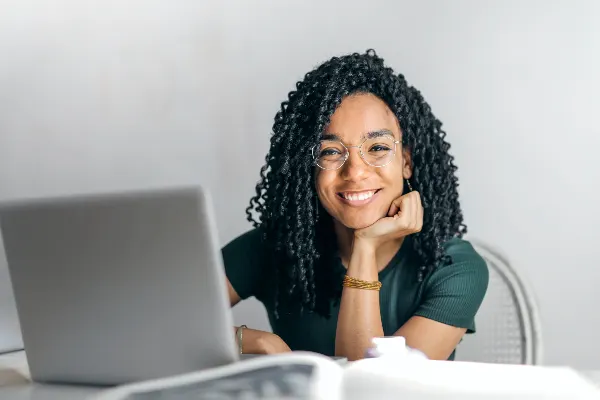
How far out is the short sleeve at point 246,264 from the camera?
5.81 ft

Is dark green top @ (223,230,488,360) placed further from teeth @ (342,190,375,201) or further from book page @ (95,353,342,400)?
book page @ (95,353,342,400)

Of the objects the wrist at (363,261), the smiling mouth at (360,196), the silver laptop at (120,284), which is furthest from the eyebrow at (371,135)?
the silver laptop at (120,284)

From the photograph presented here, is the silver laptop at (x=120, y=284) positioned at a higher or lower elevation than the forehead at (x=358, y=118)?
lower

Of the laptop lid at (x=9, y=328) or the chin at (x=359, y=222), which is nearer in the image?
the laptop lid at (x=9, y=328)

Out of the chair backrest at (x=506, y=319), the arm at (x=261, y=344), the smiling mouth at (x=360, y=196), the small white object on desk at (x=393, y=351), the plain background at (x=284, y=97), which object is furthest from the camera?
the plain background at (x=284, y=97)

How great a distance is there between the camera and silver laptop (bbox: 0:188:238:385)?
33.4 inches

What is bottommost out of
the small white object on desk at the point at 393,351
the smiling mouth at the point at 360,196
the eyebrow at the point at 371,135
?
the small white object on desk at the point at 393,351

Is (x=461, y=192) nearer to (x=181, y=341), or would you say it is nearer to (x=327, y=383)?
(x=181, y=341)

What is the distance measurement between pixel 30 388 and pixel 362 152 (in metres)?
0.84

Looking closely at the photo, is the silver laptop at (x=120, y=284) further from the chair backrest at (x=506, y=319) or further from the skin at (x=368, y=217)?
the chair backrest at (x=506, y=319)

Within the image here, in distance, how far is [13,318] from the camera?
4.17 ft

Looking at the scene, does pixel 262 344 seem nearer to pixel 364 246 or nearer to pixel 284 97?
pixel 364 246

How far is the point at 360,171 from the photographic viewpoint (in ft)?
5.24

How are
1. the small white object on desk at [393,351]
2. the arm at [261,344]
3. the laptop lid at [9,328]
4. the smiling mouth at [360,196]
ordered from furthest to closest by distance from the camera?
the smiling mouth at [360,196]
the arm at [261,344]
the laptop lid at [9,328]
the small white object on desk at [393,351]
